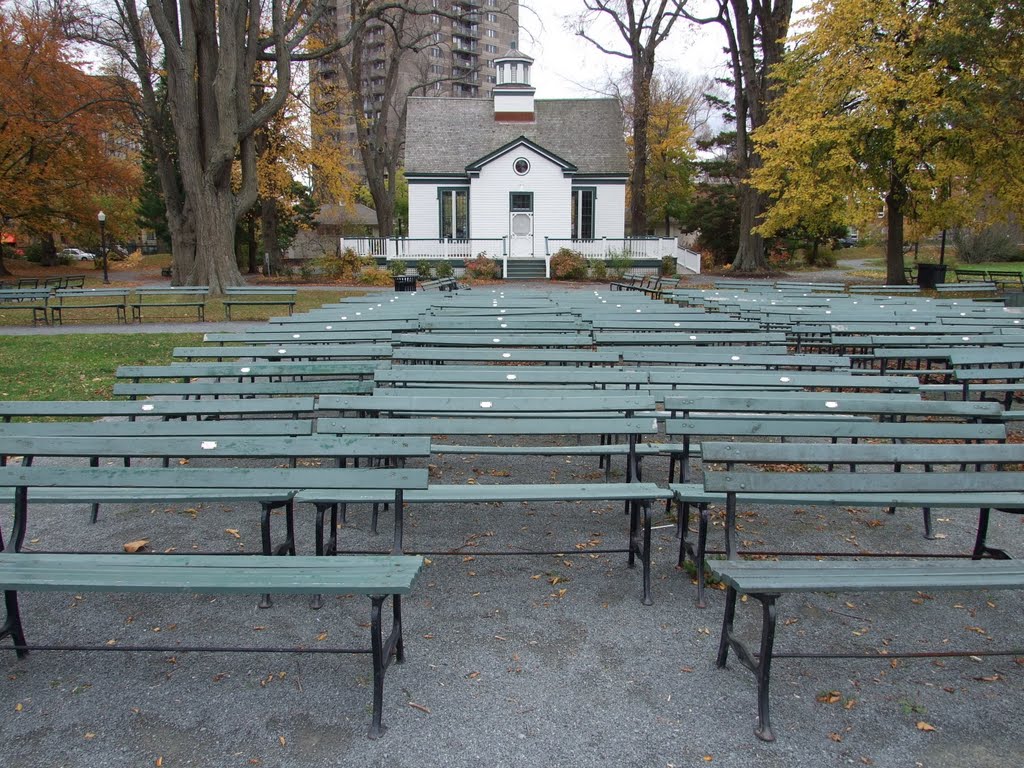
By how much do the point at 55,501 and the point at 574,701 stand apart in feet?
10.8

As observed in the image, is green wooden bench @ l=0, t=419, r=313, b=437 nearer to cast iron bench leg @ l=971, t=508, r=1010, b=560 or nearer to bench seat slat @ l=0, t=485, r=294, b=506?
bench seat slat @ l=0, t=485, r=294, b=506

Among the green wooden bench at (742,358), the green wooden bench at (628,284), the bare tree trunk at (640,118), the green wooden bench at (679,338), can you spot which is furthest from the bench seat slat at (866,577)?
the bare tree trunk at (640,118)

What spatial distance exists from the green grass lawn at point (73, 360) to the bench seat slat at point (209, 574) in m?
5.91

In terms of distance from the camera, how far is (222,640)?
389 centimetres

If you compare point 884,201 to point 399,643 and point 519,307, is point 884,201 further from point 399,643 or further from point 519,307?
point 399,643

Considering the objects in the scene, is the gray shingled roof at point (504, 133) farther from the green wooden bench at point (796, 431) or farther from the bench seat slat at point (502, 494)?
the bench seat slat at point (502, 494)

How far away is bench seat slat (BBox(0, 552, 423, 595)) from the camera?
325 centimetres

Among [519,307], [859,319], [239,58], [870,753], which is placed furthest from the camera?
[239,58]

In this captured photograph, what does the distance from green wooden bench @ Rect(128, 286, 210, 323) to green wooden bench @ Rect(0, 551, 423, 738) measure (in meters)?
14.5

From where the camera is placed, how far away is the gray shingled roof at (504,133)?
36.4 m

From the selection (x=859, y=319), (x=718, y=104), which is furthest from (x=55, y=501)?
(x=718, y=104)

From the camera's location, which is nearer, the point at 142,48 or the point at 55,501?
the point at 55,501

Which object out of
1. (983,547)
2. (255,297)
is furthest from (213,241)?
(983,547)

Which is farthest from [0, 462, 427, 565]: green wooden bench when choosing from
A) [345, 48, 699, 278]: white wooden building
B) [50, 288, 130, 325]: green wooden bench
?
[345, 48, 699, 278]: white wooden building
